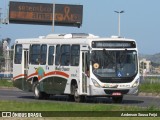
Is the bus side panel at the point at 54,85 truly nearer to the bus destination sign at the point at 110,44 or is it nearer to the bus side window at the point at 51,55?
the bus side window at the point at 51,55

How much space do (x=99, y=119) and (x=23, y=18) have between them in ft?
237

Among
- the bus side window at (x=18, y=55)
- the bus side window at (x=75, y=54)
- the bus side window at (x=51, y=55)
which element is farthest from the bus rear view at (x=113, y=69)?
the bus side window at (x=18, y=55)

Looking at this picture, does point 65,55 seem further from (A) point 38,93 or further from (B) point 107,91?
(A) point 38,93

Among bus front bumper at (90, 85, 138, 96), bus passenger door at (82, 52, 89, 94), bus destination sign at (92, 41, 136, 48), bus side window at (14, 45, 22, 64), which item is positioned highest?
bus destination sign at (92, 41, 136, 48)

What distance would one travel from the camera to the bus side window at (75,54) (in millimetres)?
31219

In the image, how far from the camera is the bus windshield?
30094mm

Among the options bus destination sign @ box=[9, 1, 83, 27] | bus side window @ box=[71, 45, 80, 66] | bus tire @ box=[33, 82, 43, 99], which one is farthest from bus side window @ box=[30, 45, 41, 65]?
bus destination sign @ box=[9, 1, 83, 27]

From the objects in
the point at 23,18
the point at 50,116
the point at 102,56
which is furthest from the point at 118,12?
the point at 50,116

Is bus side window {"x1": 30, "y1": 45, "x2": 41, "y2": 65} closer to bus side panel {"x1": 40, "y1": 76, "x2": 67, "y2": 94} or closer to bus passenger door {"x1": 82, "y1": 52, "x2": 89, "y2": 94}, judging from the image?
bus side panel {"x1": 40, "y1": 76, "x2": 67, "y2": 94}

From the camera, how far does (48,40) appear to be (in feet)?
111

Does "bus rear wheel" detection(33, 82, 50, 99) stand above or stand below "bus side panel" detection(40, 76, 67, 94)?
below

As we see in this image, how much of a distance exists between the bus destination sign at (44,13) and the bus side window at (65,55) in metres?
57.4

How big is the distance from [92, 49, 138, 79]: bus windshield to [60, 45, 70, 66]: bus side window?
7.54 ft

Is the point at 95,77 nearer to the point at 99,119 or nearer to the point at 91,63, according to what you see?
the point at 91,63
